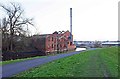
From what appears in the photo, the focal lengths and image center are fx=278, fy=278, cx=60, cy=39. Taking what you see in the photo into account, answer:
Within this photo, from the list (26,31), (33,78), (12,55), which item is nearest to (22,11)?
(26,31)

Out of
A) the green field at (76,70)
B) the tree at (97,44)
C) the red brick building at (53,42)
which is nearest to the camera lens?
the green field at (76,70)

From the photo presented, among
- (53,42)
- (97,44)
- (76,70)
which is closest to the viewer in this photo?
(76,70)

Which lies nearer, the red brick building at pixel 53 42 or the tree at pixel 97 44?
the red brick building at pixel 53 42

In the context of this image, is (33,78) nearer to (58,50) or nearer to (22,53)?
(22,53)

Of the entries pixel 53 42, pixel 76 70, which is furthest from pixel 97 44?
pixel 76 70

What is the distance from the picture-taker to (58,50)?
95.5 meters

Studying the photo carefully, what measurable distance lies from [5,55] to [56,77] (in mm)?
46331

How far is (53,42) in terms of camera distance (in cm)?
Result: 9119

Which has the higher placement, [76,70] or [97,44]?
[97,44]

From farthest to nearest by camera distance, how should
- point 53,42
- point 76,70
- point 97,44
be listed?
point 97,44, point 53,42, point 76,70

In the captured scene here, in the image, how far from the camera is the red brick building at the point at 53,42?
8206cm

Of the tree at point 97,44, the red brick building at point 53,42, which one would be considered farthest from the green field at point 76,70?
the tree at point 97,44

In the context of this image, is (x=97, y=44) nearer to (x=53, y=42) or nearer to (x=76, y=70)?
(x=53, y=42)

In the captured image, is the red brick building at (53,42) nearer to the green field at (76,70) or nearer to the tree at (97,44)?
the tree at (97,44)
